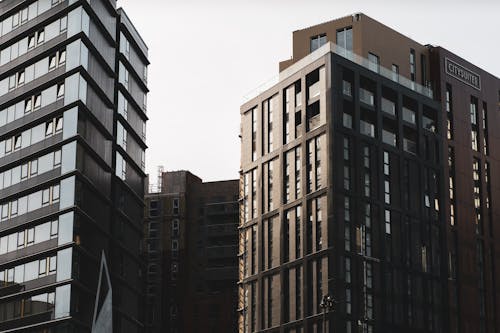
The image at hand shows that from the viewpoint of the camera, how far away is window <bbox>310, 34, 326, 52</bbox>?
442ft

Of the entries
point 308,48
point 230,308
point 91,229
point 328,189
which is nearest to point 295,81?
point 308,48

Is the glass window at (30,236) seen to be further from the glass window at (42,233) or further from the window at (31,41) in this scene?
the window at (31,41)

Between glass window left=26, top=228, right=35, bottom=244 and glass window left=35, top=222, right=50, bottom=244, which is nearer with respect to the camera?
glass window left=35, top=222, right=50, bottom=244

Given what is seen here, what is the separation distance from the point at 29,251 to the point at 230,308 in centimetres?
7744

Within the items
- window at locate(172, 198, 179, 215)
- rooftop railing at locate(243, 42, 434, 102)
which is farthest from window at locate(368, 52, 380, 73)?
window at locate(172, 198, 179, 215)

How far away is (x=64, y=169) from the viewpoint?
4141 inches

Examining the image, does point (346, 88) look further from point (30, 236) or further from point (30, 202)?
point (30, 236)

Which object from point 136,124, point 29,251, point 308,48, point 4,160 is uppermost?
point 308,48

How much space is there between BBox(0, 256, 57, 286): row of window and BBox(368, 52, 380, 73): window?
47193 mm

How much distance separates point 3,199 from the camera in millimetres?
109500

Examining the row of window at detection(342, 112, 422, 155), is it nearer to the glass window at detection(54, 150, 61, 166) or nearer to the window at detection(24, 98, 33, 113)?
the glass window at detection(54, 150, 61, 166)

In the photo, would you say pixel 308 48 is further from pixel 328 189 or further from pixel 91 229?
pixel 91 229

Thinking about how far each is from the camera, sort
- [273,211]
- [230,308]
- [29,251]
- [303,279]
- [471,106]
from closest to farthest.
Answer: [29,251] < [303,279] < [273,211] < [471,106] < [230,308]

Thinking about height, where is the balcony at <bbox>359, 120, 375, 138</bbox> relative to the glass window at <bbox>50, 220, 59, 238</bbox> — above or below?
above
